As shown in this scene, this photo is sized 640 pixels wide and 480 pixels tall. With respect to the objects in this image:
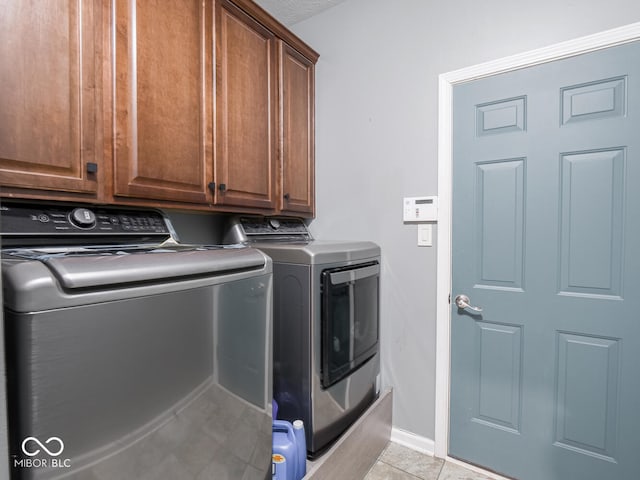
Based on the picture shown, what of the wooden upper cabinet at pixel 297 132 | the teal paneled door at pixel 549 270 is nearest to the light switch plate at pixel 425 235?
the teal paneled door at pixel 549 270

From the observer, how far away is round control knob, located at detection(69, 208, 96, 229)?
1216 millimetres

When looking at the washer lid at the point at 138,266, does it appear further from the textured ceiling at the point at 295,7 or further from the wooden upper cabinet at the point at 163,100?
the textured ceiling at the point at 295,7

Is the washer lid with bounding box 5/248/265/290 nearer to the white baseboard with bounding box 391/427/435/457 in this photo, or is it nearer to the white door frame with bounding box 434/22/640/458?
the white door frame with bounding box 434/22/640/458

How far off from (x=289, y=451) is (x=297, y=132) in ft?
5.77

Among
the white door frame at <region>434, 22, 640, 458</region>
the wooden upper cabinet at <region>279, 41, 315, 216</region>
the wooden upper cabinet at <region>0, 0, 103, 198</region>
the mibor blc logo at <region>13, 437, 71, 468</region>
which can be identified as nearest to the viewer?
the mibor blc logo at <region>13, 437, 71, 468</region>

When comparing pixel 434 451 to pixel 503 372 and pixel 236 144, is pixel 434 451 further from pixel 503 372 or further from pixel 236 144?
pixel 236 144

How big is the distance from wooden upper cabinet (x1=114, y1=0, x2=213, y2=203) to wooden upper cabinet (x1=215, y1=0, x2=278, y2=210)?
7 cm

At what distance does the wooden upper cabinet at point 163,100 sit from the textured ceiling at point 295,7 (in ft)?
2.67

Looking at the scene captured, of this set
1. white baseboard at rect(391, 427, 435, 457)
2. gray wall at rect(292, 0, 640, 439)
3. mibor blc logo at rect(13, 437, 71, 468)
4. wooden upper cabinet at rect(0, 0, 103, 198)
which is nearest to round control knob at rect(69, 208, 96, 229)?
wooden upper cabinet at rect(0, 0, 103, 198)

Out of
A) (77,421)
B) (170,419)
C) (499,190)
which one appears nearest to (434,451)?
(499,190)

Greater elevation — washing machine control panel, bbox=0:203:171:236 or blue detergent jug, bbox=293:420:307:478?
washing machine control panel, bbox=0:203:171:236

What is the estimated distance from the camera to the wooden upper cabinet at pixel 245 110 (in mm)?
1626

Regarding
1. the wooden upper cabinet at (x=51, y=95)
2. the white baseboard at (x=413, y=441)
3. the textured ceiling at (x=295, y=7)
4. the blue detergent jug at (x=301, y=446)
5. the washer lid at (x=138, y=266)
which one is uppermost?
the textured ceiling at (x=295, y=7)

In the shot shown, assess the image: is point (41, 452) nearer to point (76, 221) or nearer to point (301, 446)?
point (76, 221)
